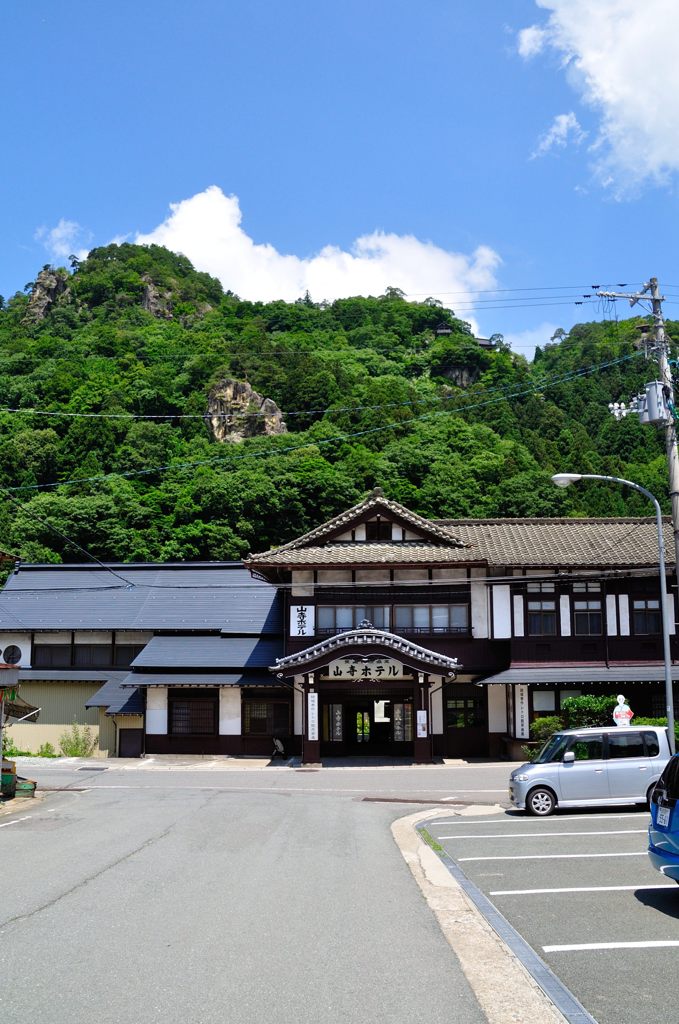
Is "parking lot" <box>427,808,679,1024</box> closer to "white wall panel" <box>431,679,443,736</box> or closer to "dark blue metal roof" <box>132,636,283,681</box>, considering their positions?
"white wall panel" <box>431,679,443,736</box>

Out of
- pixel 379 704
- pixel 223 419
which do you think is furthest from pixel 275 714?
pixel 223 419

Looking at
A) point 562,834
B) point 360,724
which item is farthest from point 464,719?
point 562,834

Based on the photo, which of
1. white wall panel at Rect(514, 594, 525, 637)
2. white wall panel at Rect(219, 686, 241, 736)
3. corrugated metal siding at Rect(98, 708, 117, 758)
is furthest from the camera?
corrugated metal siding at Rect(98, 708, 117, 758)

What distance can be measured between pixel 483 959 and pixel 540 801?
34.7 feet

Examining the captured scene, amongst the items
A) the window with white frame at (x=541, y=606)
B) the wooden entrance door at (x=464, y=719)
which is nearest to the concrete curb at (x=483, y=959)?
the window with white frame at (x=541, y=606)

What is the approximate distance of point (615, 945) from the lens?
27.0ft

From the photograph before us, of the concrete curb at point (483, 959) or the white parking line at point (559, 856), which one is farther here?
the white parking line at point (559, 856)

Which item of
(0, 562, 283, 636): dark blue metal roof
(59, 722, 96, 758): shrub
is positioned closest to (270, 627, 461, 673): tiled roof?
(0, 562, 283, 636): dark blue metal roof

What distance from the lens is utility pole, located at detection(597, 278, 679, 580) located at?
656 inches

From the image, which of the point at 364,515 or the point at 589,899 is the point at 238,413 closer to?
the point at 364,515

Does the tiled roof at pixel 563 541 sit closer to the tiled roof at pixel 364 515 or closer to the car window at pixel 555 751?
the tiled roof at pixel 364 515

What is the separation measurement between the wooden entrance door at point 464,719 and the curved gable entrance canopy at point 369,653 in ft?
10.0

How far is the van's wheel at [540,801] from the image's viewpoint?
1795 centimetres

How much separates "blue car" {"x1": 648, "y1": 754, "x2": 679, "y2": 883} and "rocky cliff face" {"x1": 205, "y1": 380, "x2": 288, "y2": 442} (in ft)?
277
